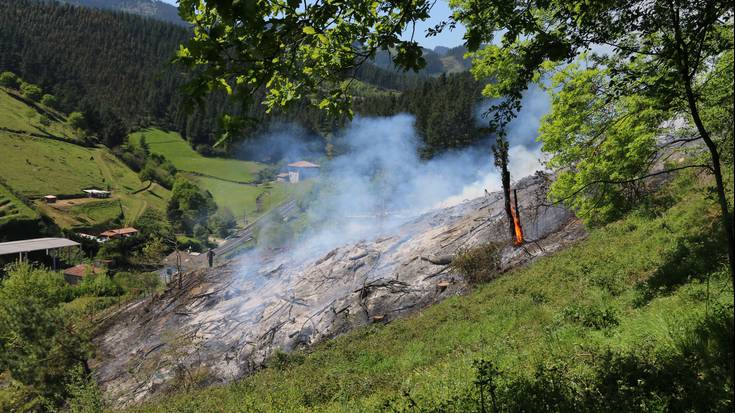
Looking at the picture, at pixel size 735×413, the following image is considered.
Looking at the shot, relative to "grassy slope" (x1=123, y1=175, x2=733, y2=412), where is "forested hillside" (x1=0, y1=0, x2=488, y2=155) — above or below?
above

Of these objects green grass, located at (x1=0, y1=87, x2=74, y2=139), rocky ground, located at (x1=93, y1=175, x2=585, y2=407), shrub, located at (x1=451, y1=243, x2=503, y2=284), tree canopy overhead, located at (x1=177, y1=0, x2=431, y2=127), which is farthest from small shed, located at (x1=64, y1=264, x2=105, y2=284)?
tree canopy overhead, located at (x1=177, y1=0, x2=431, y2=127)

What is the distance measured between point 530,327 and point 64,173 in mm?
112598

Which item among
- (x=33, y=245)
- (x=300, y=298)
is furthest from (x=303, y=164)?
(x=300, y=298)

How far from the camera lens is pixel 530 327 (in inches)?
364

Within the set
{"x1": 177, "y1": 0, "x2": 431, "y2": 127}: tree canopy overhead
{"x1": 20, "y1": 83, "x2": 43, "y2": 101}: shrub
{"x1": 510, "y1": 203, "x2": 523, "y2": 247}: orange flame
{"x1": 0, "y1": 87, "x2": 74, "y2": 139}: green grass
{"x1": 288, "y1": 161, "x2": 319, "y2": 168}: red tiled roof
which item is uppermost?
{"x1": 20, "y1": 83, "x2": 43, "y2": 101}: shrub

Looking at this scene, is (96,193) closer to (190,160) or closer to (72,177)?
(72,177)

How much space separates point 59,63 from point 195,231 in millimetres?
120965

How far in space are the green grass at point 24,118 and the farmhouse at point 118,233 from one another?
45.2m

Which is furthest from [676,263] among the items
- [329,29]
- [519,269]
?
[519,269]

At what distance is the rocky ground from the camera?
19.4 meters

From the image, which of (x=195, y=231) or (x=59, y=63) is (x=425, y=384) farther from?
(x=59, y=63)

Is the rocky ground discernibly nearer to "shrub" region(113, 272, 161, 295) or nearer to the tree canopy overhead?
the tree canopy overhead

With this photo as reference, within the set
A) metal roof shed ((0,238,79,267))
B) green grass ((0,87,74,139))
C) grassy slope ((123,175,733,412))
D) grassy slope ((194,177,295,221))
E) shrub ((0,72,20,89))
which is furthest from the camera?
shrub ((0,72,20,89))

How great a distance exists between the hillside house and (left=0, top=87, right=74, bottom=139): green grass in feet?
196
